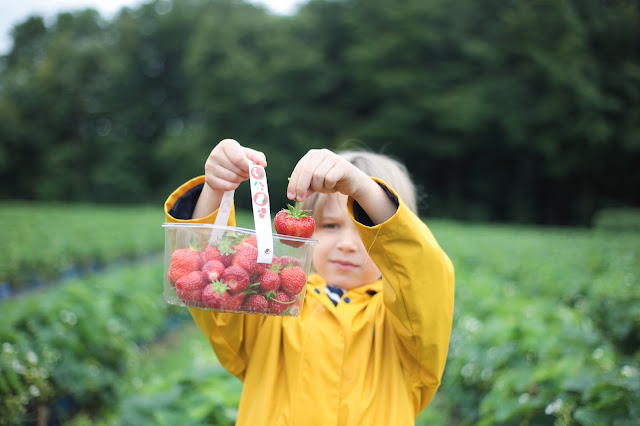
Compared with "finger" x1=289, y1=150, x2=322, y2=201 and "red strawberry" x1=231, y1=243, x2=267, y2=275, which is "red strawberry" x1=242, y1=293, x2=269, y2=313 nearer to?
"red strawberry" x1=231, y1=243, x2=267, y2=275

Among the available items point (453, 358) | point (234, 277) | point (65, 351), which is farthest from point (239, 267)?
point (453, 358)

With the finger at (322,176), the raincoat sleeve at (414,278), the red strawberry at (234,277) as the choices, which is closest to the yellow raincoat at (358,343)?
the raincoat sleeve at (414,278)

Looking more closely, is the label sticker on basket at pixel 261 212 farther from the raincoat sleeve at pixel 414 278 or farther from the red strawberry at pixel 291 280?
the raincoat sleeve at pixel 414 278

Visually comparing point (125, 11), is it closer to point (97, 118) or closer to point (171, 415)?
point (97, 118)

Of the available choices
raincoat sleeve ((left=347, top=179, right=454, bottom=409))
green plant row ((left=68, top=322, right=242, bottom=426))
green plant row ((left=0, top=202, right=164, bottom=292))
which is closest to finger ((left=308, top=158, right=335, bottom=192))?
raincoat sleeve ((left=347, top=179, right=454, bottom=409))

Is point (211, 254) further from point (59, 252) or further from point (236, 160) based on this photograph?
point (59, 252)

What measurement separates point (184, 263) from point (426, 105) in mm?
28774

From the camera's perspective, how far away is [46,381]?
9.90ft

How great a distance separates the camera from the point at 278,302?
116cm

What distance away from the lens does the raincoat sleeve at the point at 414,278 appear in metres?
1.23

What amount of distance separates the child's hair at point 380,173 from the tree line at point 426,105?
18.4 m

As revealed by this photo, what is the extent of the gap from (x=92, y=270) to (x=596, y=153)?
2707 centimetres

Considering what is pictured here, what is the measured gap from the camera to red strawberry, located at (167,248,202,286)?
1.13 m

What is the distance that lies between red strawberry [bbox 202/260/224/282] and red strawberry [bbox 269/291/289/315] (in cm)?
15
